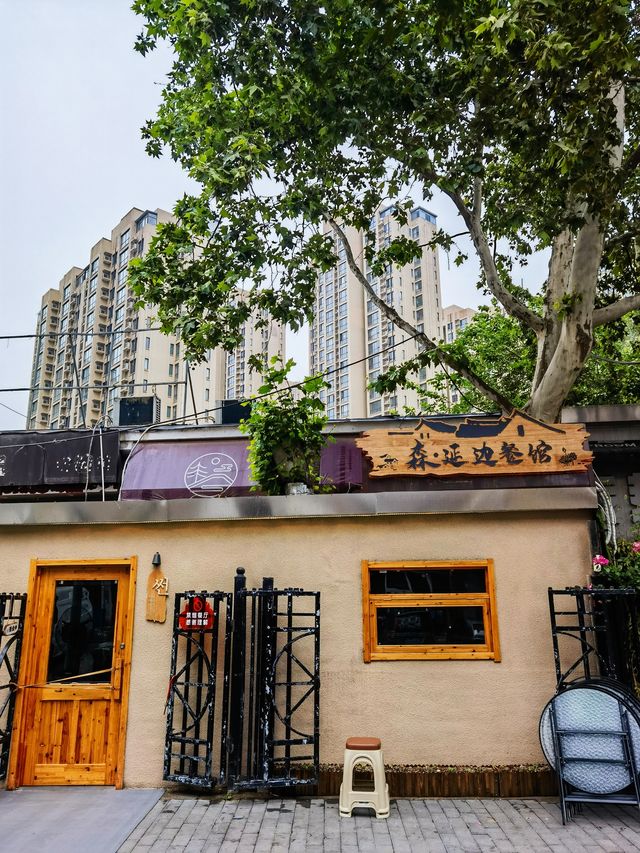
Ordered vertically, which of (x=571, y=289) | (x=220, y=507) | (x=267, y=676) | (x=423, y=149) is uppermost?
(x=423, y=149)

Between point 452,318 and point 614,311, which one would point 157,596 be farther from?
point 452,318

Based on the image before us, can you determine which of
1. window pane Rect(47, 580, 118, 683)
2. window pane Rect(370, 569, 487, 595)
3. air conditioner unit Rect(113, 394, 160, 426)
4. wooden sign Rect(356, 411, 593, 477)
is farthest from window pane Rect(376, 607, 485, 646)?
air conditioner unit Rect(113, 394, 160, 426)

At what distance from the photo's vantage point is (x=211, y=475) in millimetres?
11391

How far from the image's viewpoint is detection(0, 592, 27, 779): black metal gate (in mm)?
6520

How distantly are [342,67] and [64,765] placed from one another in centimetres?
1010

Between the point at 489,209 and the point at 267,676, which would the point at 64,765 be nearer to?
the point at 267,676

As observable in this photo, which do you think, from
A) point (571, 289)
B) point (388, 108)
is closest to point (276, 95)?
point (388, 108)

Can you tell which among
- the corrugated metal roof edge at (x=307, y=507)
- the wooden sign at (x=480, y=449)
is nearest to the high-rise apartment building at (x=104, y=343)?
the corrugated metal roof edge at (x=307, y=507)

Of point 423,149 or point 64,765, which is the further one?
point 423,149

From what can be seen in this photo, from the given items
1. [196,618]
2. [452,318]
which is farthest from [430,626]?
[452,318]

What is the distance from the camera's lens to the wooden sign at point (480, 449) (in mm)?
7000

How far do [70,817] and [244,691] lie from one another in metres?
1.94

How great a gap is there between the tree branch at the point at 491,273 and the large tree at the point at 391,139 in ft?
0.09

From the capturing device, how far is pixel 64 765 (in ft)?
21.6
